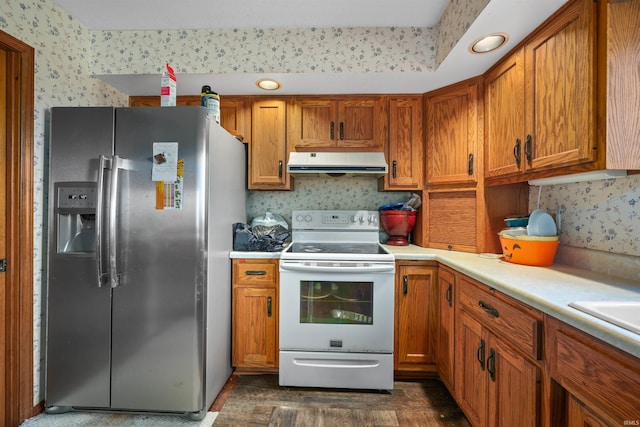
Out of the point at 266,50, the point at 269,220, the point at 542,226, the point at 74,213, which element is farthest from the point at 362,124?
the point at 74,213

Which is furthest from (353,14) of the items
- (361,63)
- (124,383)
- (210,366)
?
(124,383)

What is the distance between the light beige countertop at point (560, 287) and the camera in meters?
0.71

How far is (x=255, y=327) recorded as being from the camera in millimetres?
1968

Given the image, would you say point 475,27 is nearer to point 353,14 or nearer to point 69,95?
point 353,14

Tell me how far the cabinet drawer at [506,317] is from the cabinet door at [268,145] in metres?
1.53

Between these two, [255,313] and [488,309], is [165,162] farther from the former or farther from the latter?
[488,309]

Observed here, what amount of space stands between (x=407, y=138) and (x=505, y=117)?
704 millimetres

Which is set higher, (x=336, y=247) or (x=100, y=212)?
(x=100, y=212)

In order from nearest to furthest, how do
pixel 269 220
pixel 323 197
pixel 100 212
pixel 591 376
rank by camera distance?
1. pixel 591 376
2. pixel 100 212
3. pixel 269 220
4. pixel 323 197

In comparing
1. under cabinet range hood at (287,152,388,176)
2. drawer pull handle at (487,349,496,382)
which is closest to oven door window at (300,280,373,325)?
drawer pull handle at (487,349,496,382)

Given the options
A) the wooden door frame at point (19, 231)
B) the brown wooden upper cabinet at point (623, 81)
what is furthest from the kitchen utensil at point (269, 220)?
the brown wooden upper cabinet at point (623, 81)

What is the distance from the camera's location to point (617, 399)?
68 cm

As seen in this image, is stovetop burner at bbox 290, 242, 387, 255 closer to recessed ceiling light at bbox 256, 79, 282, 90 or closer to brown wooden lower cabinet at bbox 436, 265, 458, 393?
brown wooden lower cabinet at bbox 436, 265, 458, 393

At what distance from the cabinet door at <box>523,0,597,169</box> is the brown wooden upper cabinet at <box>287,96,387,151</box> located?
39.8 inches
